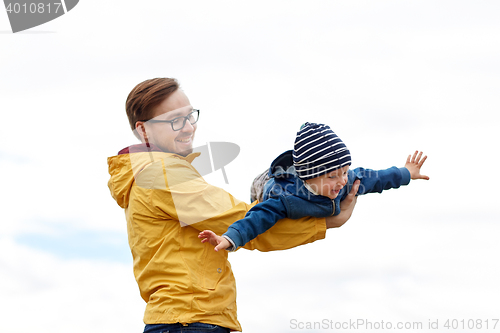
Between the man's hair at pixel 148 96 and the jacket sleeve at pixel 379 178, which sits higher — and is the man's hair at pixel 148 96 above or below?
above

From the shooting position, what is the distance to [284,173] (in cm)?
345

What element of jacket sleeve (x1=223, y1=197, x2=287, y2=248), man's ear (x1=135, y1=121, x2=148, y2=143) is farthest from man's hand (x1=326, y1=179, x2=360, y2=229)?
man's ear (x1=135, y1=121, x2=148, y2=143)

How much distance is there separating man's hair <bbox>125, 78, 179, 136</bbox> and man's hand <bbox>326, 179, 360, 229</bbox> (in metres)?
1.35

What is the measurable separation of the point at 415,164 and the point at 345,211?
659 mm

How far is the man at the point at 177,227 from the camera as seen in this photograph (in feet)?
10.5

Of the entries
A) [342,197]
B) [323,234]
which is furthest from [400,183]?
[323,234]

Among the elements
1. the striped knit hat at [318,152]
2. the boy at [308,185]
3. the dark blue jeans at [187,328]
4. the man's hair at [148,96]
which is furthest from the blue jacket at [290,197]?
the man's hair at [148,96]

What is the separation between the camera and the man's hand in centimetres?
342

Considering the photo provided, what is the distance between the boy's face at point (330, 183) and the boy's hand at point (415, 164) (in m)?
0.61

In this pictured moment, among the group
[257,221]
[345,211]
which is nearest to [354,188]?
[345,211]

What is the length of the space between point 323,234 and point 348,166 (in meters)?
0.45

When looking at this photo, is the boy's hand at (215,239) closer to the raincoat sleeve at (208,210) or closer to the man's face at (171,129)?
the raincoat sleeve at (208,210)

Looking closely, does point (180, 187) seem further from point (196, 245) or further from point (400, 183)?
point (400, 183)

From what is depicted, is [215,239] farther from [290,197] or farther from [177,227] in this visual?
[290,197]
